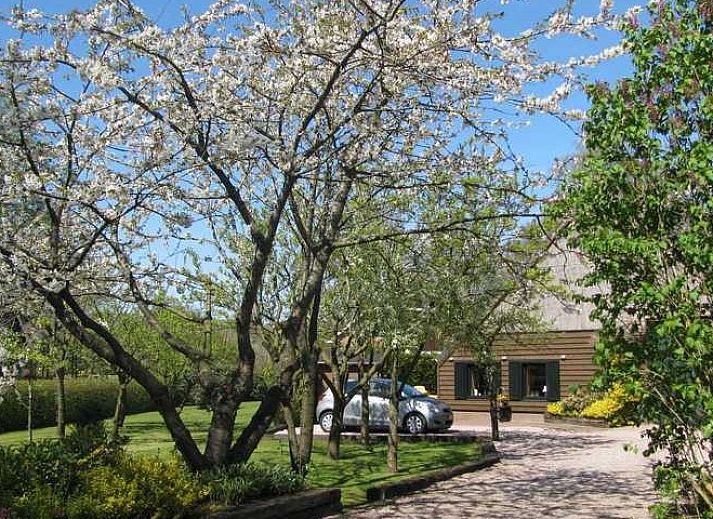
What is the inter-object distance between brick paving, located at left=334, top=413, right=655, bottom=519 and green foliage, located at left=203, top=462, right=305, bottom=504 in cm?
89

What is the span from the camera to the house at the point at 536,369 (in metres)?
28.1

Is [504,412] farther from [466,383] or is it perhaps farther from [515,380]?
[466,383]

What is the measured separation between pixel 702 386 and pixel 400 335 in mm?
6515

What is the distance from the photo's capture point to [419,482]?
11211 mm

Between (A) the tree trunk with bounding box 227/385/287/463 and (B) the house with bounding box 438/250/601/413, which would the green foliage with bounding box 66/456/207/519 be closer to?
(A) the tree trunk with bounding box 227/385/287/463

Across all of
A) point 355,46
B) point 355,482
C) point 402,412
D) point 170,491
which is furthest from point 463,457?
point 355,46

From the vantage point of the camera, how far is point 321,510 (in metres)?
8.44

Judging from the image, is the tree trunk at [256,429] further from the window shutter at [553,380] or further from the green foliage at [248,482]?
the window shutter at [553,380]

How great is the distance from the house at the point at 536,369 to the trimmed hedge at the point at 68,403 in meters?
13.2

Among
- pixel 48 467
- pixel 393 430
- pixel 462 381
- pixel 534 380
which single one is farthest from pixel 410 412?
pixel 48 467

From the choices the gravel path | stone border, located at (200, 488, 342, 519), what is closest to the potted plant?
the gravel path

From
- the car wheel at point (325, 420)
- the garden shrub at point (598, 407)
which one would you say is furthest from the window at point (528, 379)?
the car wheel at point (325, 420)

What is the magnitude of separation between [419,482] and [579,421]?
1424 cm

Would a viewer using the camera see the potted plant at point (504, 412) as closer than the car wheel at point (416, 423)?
No
